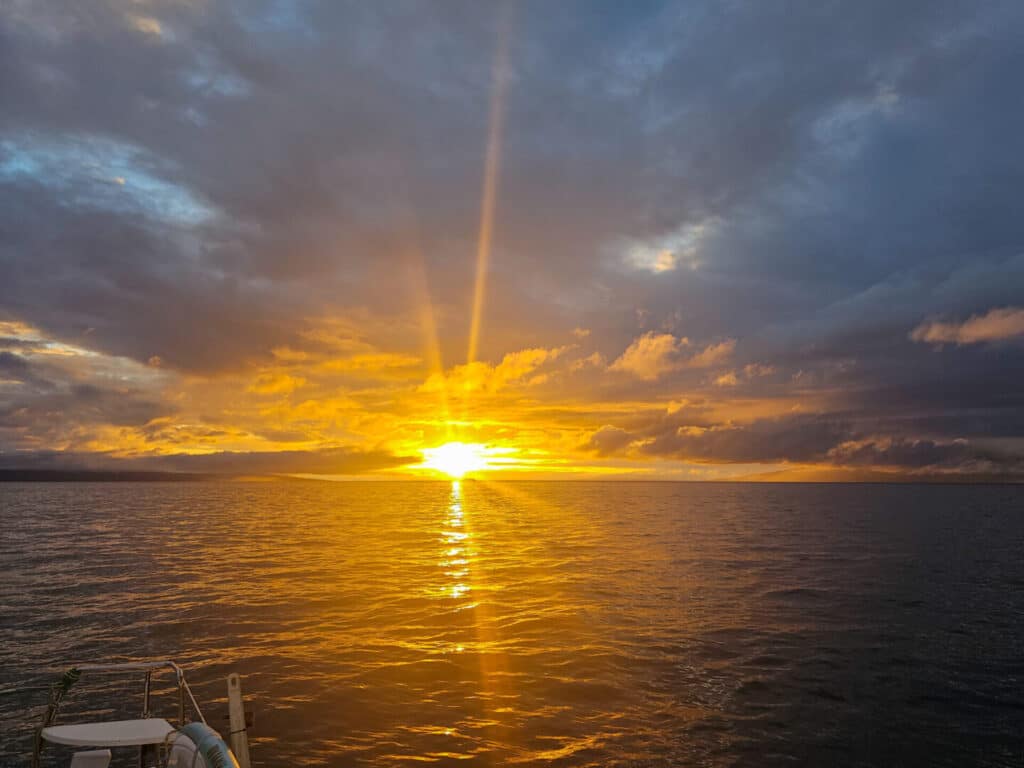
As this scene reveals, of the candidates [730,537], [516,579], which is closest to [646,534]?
[730,537]

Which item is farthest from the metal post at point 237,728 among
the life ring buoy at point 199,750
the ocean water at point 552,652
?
the ocean water at point 552,652

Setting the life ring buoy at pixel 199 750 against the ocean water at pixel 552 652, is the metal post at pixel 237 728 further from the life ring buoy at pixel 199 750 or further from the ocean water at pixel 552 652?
the ocean water at pixel 552 652

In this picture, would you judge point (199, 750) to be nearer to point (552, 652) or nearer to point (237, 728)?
point (237, 728)

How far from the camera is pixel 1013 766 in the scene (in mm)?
15914

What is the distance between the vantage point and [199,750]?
996 centimetres

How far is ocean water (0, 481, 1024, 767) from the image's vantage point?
57.1 feet

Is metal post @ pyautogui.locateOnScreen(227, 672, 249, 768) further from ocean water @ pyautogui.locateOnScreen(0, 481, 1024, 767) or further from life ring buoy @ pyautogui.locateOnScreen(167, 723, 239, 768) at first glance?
ocean water @ pyautogui.locateOnScreen(0, 481, 1024, 767)

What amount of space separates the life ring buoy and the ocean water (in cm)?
Answer: 638

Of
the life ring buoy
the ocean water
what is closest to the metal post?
the life ring buoy

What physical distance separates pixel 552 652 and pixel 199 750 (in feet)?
58.2

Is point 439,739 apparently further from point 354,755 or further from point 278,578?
point 278,578

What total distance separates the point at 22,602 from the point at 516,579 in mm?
28474

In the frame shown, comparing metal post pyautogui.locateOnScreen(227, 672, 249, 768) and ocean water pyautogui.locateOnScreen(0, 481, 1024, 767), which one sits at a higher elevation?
metal post pyautogui.locateOnScreen(227, 672, 249, 768)

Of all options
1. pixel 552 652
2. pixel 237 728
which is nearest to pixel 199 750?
pixel 237 728
